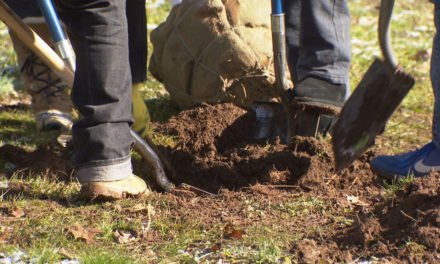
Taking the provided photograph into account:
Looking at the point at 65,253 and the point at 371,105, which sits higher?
the point at 371,105

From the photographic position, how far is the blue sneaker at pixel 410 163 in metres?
3.48

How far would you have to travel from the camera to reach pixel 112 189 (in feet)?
10.8

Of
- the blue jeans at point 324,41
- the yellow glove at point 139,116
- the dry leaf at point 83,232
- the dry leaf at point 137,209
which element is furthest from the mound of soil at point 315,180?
the dry leaf at point 83,232

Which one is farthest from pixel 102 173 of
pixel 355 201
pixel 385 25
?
pixel 385 25

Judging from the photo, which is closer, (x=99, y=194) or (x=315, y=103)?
A: (x=99, y=194)

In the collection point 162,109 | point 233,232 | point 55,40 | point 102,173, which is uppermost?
point 55,40

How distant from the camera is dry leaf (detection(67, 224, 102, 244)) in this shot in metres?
2.91

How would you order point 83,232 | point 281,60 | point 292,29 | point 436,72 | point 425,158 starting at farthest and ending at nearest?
point 292,29 → point 281,60 → point 425,158 → point 436,72 → point 83,232

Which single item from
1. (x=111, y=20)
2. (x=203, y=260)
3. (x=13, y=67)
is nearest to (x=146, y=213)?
(x=203, y=260)

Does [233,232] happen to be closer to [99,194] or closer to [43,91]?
[99,194]

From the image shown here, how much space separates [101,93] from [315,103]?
1.08 m

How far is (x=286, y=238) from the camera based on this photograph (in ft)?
9.50

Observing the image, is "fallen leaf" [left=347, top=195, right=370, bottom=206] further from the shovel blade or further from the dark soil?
the shovel blade

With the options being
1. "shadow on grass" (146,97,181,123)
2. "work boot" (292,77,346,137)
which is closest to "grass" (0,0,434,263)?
"work boot" (292,77,346,137)
